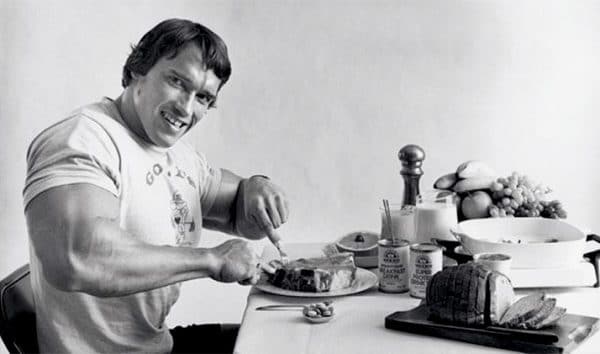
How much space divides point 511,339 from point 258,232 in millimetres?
921

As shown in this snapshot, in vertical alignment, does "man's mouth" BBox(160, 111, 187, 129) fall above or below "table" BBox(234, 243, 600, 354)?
above

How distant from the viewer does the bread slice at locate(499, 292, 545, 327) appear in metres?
1.36

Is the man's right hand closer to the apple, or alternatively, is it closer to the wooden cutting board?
the wooden cutting board

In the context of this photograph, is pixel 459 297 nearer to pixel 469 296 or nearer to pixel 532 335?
pixel 469 296

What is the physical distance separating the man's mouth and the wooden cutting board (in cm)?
67

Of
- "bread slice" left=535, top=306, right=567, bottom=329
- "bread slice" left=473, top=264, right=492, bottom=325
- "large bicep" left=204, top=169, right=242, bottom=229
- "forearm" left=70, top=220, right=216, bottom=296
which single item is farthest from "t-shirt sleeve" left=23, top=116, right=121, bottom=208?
"bread slice" left=535, top=306, right=567, bottom=329

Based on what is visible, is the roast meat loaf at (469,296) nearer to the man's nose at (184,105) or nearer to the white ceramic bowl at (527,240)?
the white ceramic bowl at (527,240)

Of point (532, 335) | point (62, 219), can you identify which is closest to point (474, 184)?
point (532, 335)

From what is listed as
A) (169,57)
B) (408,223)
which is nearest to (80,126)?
(169,57)

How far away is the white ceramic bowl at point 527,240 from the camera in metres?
1.68

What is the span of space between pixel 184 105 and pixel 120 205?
28 cm

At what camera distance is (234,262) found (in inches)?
61.0

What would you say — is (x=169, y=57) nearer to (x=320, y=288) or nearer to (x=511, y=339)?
(x=320, y=288)

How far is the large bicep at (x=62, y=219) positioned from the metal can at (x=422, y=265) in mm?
633
